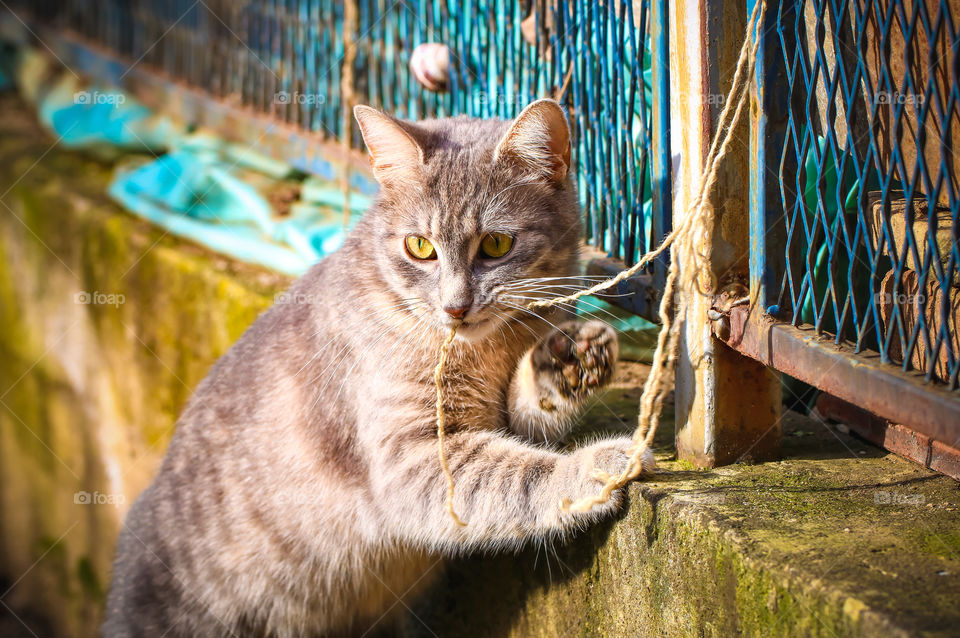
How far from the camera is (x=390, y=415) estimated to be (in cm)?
225

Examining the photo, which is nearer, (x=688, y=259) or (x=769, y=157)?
(x=769, y=157)

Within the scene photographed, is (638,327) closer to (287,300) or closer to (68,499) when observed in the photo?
(287,300)

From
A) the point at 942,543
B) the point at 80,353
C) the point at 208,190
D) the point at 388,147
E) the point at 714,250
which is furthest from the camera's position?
the point at 80,353

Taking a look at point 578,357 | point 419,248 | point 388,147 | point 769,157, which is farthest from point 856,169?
point 388,147

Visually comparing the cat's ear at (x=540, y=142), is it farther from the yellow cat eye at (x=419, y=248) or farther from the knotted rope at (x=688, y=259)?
the knotted rope at (x=688, y=259)

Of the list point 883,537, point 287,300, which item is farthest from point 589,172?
point 883,537

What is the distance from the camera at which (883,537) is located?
1.58m

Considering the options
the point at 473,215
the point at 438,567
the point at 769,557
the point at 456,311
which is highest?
the point at 473,215

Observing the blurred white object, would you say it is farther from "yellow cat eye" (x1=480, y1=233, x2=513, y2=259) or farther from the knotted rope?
the knotted rope

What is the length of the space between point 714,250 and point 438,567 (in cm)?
150

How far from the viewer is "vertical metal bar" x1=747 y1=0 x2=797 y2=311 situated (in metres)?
1.73

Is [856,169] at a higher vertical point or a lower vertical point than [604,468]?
higher

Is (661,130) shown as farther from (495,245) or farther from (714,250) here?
(495,245)

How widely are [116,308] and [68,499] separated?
162 cm
